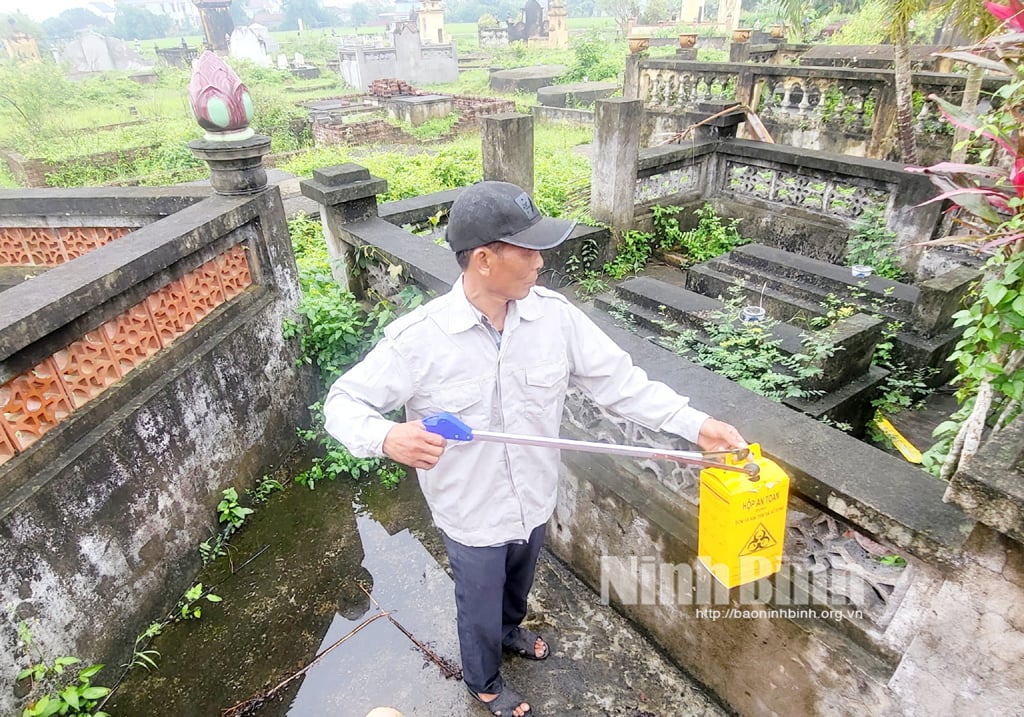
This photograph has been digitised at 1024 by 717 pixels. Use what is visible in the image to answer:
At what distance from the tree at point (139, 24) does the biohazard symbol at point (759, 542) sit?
4205 inches

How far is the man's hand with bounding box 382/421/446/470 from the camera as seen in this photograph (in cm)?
167

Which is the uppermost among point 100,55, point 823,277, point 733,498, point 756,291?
Result: point 100,55

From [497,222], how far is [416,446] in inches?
27.3

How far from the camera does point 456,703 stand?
2488mm

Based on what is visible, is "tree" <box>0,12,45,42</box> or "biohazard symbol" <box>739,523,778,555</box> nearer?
"biohazard symbol" <box>739,523,778,555</box>

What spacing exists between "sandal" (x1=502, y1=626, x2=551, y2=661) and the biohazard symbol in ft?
4.33

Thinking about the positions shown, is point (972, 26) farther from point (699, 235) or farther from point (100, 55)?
point (100, 55)

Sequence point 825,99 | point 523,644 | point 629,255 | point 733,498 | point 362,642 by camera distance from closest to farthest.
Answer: point 733,498 < point 523,644 < point 362,642 < point 629,255 < point 825,99

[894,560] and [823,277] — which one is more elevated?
[894,560]

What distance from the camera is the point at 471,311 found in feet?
6.11

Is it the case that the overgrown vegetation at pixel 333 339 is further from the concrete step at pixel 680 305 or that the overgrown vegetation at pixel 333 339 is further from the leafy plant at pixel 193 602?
the concrete step at pixel 680 305

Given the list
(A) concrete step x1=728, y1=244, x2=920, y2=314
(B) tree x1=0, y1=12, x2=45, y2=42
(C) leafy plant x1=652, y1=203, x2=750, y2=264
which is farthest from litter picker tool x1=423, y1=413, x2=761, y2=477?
(B) tree x1=0, y1=12, x2=45, y2=42

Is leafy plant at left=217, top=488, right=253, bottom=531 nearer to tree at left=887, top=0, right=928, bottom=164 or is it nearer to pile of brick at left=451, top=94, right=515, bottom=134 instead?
tree at left=887, top=0, right=928, bottom=164

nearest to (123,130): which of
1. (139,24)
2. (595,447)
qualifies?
(595,447)
